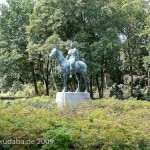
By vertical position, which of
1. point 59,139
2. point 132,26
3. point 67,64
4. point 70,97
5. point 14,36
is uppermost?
point 132,26

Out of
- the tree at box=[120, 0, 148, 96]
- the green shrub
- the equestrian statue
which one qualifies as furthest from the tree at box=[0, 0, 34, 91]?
the green shrub

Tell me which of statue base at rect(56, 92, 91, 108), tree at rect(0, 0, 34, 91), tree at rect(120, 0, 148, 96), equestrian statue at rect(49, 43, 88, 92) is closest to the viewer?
statue base at rect(56, 92, 91, 108)

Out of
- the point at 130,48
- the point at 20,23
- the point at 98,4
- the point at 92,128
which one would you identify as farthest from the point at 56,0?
the point at 92,128

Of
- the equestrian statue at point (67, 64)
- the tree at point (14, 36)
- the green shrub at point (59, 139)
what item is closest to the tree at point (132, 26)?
the tree at point (14, 36)

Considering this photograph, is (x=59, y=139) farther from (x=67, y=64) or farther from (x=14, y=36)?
(x=14, y=36)

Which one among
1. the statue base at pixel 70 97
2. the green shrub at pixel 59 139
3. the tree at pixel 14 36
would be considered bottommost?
A: the green shrub at pixel 59 139

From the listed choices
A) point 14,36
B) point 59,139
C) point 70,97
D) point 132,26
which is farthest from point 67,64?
point 132,26

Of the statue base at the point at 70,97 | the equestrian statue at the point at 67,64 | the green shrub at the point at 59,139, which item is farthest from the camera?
the equestrian statue at the point at 67,64

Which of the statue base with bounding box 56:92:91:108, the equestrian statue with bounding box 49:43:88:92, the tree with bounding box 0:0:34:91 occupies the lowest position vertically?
the statue base with bounding box 56:92:91:108

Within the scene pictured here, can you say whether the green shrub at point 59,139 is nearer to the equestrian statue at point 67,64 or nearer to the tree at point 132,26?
the equestrian statue at point 67,64

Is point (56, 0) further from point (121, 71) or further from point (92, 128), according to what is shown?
point (92, 128)

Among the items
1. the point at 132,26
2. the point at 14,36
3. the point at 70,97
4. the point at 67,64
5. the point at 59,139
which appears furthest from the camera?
the point at 132,26

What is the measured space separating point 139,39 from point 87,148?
2911 centimetres

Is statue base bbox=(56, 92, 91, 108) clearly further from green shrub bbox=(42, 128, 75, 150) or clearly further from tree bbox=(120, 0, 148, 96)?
tree bbox=(120, 0, 148, 96)
